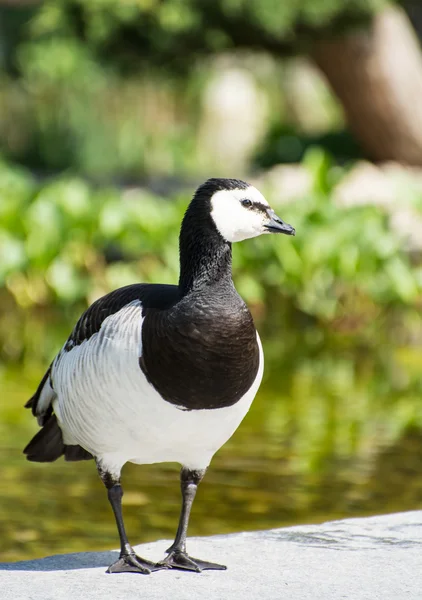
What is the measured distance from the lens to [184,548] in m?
3.74

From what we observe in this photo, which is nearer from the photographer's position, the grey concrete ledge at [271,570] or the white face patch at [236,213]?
the grey concrete ledge at [271,570]

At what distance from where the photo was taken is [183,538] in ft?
12.4

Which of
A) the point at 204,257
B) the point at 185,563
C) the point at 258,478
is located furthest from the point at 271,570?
the point at 258,478

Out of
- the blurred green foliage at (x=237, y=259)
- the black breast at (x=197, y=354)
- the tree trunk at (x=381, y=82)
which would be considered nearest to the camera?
the black breast at (x=197, y=354)

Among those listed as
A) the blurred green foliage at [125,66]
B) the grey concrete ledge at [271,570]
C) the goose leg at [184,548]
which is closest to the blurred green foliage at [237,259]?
the blurred green foliage at [125,66]

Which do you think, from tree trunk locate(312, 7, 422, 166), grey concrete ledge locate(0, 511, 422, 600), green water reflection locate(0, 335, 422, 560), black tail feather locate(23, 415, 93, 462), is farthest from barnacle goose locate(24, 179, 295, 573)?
tree trunk locate(312, 7, 422, 166)

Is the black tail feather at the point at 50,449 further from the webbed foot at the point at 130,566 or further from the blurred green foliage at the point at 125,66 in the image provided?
the blurred green foliage at the point at 125,66

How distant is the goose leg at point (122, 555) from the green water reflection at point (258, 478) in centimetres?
90

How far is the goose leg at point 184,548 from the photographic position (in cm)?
366

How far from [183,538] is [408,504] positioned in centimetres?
181

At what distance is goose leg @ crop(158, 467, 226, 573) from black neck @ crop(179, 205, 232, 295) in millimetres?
701

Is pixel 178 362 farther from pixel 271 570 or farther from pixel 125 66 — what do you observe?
pixel 125 66

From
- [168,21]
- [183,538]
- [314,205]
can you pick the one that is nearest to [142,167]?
[168,21]

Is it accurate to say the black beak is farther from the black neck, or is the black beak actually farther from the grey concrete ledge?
the grey concrete ledge
